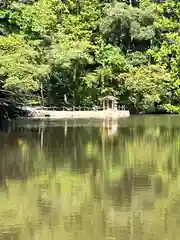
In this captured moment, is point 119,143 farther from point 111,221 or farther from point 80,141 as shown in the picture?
point 111,221

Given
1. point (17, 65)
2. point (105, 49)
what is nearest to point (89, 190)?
point (17, 65)

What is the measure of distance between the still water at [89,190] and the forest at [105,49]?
2113 cm

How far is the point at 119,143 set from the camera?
19.5 metres

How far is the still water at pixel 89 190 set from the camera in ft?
25.7

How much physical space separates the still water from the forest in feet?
69.3

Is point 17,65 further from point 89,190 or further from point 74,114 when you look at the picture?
point 89,190

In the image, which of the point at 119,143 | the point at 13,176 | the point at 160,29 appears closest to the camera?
the point at 13,176

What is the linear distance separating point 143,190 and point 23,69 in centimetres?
1946

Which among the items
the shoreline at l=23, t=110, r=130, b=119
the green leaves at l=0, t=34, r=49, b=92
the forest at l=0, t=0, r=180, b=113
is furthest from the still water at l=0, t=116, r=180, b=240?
the forest at l=0, t=0, r=180, b=113

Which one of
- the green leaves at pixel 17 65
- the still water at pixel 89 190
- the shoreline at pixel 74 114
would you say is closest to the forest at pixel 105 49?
the shoreline at pixel 74 114

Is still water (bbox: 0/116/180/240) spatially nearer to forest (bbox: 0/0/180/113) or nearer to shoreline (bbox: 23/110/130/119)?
shoreline (bbox: 23/110/130/119)

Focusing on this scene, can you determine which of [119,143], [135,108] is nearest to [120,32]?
[135,108]

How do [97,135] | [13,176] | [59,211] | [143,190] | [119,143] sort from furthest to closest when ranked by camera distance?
[97,135], [119,143], [13,176], [143,190], [59,211]

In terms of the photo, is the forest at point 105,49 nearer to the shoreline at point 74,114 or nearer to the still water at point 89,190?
the shoreline at point 74,114
